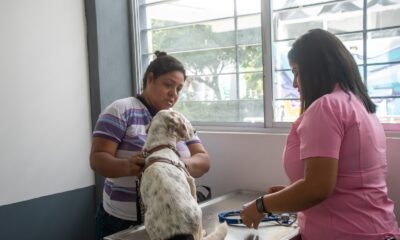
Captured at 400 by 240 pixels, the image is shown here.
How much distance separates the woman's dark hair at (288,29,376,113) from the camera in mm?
1285

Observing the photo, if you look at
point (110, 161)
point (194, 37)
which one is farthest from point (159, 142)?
point (194, 37)

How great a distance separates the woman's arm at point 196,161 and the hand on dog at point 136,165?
10.7 inches

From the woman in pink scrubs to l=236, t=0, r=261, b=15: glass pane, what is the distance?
106 centimetres

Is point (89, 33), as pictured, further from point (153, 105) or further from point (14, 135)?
point (153, 105)

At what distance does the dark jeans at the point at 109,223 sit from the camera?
5.80ft

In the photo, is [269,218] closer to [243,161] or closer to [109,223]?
[243,161]

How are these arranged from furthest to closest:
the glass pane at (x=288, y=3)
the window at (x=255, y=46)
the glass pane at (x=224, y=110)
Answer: the glass pane at (x=224, y=110) → the glass pane at (x=288, y=3) → the window at (x=255, y=46)

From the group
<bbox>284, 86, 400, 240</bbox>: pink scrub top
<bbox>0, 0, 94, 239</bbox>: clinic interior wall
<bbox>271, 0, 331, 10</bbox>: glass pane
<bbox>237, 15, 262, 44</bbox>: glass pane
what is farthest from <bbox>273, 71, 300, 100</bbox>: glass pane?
<bbox>0, 0, 94, 239</bbox>: clinic interior wall

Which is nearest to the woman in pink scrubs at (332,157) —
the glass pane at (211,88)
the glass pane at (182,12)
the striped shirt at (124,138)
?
the striped shirt at (124,138)

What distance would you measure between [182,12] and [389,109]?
140 cm

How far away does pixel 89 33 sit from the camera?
265 cm

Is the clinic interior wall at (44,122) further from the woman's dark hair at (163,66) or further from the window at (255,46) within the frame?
the woman's dark hair at (163,66)

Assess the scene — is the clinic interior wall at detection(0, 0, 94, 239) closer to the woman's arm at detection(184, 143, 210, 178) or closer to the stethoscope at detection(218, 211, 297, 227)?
the woman's arm at detection(184, 143, 210, 178)

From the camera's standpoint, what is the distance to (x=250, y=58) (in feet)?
7.80
